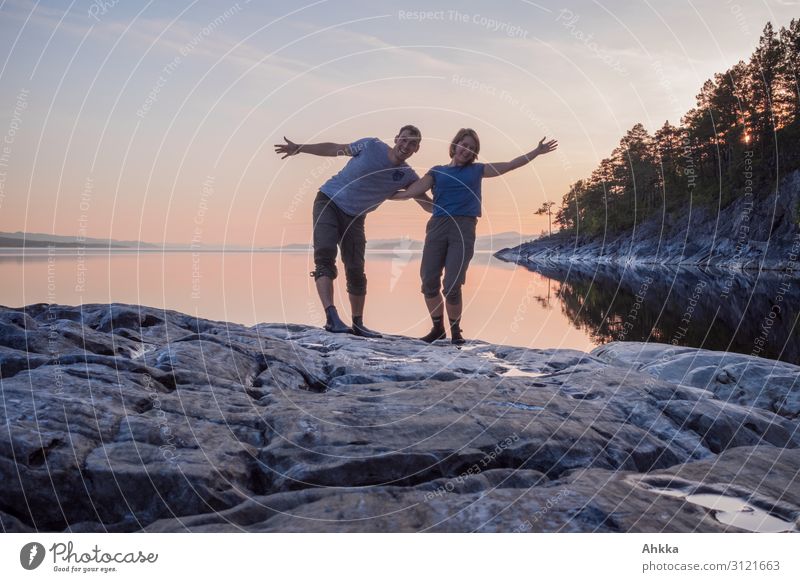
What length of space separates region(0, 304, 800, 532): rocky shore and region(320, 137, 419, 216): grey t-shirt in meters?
3.79

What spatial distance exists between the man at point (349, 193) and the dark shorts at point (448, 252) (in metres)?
0.81

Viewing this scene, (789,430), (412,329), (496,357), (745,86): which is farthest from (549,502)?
(745,86)

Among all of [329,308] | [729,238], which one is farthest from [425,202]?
[729,238]

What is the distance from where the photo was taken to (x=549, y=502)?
3611 millimetres

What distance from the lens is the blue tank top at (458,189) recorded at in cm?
982

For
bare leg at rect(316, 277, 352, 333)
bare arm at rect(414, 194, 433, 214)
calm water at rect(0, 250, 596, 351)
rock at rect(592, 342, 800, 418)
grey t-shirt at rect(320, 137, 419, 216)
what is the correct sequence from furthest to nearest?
calm water at rect(0, 250, 596, 351)
bare arm at rect(414, 194, 433, 214)
bare leg at rect(316, 277, 352, 333)
grey t-shirt at rect(320, 137, 419, 216)
rock at rect(592, 342, 800, 418)

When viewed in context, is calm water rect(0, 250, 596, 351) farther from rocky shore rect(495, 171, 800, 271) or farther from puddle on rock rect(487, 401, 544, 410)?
rocky shore rect(495, 171, 800, 271)

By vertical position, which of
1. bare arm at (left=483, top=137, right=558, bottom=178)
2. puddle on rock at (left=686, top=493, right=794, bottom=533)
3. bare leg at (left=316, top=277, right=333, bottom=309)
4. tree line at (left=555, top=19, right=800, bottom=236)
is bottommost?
puddle on rock at (left=686, top=493, right=794, bottom=533)

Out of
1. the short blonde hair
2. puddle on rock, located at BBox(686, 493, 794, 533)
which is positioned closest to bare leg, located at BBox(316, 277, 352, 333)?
the short blonde hair

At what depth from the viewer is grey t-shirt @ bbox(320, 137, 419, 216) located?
33.2ft

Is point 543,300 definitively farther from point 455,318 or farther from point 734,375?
point 734,375

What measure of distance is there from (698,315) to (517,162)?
1954 cm

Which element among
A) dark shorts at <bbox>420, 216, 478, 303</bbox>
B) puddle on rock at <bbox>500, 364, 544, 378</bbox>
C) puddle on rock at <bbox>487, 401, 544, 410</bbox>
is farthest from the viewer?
dark shorts at <bbox>420, 216, 478, 303</bbox>
